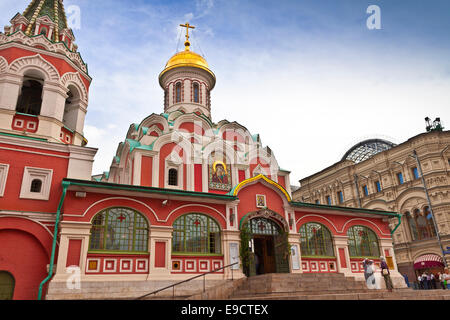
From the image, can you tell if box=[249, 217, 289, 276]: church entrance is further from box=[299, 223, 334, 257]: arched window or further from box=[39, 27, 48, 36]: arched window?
box=[39, 27, 48, 36]: arched window

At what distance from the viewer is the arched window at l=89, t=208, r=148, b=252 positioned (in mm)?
11547

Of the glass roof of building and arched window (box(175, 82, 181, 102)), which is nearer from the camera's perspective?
arched window (box(175, 82, 181, 102))

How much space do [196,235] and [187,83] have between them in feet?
37.5

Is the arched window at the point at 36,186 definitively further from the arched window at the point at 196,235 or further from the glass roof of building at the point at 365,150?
the glass roof of building at the point at 365,150

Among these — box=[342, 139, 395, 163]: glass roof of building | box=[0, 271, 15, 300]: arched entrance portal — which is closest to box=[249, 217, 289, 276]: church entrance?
box=[0, 271, 15, 300]: arched entrance portal

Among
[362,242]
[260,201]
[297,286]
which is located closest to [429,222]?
[362,242]

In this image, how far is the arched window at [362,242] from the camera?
15984mm

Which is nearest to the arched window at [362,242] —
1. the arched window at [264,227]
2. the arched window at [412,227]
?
the arched window at [264,227]

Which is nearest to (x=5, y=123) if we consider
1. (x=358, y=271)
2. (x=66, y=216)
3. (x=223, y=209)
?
(x=66, y=216)

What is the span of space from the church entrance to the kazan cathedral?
0.15 feet

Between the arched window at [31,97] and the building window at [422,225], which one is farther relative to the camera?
the building window at [422,225]

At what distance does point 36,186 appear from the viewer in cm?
1236

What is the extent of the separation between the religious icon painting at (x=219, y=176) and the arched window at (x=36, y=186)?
706 centimetres

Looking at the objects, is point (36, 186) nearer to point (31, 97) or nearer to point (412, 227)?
point (31, 97)
